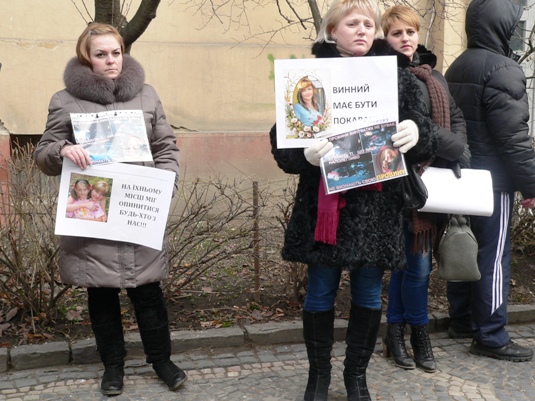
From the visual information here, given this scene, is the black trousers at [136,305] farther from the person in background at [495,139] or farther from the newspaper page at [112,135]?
the person in background at [495,139]

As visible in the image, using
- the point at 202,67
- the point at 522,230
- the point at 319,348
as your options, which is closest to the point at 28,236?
the point at 319,348

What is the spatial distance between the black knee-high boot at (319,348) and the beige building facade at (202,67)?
4.33 m

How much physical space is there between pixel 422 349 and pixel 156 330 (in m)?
1.54

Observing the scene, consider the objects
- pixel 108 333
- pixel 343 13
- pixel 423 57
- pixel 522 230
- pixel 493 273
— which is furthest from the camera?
pixel 522 230

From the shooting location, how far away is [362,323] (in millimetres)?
3535

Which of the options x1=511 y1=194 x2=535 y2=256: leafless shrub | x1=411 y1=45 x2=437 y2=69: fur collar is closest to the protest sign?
x1=411 y1=45 x2=437 y2=69: fur collar

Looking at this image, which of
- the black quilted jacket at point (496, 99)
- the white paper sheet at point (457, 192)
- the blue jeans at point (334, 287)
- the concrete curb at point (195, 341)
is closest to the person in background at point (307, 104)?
the blue jeans at point (334, 287)

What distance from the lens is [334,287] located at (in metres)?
3.53

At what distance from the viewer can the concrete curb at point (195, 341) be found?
415 cm

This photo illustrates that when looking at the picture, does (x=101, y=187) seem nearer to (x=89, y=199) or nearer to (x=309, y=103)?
(x=89, y=199)

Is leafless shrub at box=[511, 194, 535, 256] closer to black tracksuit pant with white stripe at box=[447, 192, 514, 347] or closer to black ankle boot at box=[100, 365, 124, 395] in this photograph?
black tracksuit pant with white stripe at box=[447, 192, 514, 347]

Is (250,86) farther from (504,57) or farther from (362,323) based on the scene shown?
(362,323)

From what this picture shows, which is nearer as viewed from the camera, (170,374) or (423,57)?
(170,374)

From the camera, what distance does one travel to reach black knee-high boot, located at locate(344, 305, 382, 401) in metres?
3.53
